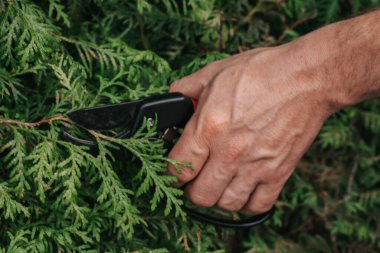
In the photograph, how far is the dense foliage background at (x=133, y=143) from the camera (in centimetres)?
198

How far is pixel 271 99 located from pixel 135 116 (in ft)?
1.75

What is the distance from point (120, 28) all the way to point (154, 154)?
3.06ft

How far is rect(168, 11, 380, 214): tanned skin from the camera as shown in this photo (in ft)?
7.00

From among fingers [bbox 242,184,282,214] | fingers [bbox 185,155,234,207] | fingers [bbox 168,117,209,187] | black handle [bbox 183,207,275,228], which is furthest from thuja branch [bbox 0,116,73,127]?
fingers [bbox 242,184,282,214]

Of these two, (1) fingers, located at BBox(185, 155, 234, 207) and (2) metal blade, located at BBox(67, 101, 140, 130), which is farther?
(1) fingers, located at BBox(185, 155, 234, 207)

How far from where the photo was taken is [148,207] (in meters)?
2.35

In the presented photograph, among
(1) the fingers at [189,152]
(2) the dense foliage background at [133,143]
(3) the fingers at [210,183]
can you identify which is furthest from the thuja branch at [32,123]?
(3) the fingers at [210,183]

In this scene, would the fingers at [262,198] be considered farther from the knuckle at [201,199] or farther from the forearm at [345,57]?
the forearm at [345,57]

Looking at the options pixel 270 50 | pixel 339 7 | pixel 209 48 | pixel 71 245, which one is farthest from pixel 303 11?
pixel 71 245

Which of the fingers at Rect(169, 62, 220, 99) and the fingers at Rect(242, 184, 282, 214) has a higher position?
the fingers at Rect(169, 62, 220, 99)

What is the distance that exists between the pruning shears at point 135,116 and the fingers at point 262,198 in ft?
1.46

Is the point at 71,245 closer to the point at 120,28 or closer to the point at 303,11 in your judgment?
the point at 120,28

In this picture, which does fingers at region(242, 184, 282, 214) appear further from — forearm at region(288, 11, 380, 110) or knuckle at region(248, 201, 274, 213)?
forearm at region(288, 11, 380, 110)

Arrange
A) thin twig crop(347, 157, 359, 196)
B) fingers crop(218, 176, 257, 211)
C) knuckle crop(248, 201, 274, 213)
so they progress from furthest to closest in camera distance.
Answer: thin twig crop(347, 157, 359, 196)
knuckle crop(248, 201, 274, 213)
fingers crop(218, 176, 257, 211)
